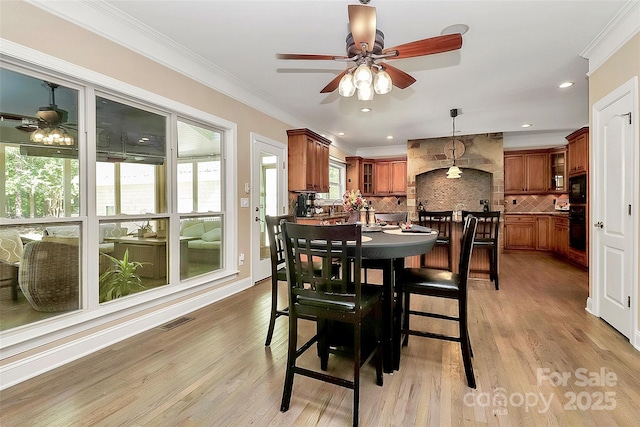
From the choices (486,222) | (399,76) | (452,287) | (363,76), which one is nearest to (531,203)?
(486,222)

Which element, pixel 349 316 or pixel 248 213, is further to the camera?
pixel 248 213

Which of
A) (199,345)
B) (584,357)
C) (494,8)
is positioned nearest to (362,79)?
(494,8)

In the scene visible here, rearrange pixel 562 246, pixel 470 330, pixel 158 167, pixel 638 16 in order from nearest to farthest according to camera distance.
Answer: pixel 638 16, pixel 470 330, pixel 158 167, pixel 562 246

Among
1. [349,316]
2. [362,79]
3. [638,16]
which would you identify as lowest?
[349,316]

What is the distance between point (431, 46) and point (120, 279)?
3.07 metres

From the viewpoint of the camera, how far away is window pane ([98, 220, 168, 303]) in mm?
2604

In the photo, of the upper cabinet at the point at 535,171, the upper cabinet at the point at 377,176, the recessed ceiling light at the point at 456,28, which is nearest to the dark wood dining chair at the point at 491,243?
the recessed ceiling light at the point at 456,28

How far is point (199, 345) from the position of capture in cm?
250

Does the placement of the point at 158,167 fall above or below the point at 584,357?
above

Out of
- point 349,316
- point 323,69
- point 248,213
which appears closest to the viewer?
point 349,316

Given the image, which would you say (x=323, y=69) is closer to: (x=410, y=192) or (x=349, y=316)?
(x=349, y=316)

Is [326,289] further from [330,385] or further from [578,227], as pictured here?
[578,227]

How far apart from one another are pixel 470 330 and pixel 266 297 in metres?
2.21

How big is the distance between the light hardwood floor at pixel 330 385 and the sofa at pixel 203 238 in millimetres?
904
